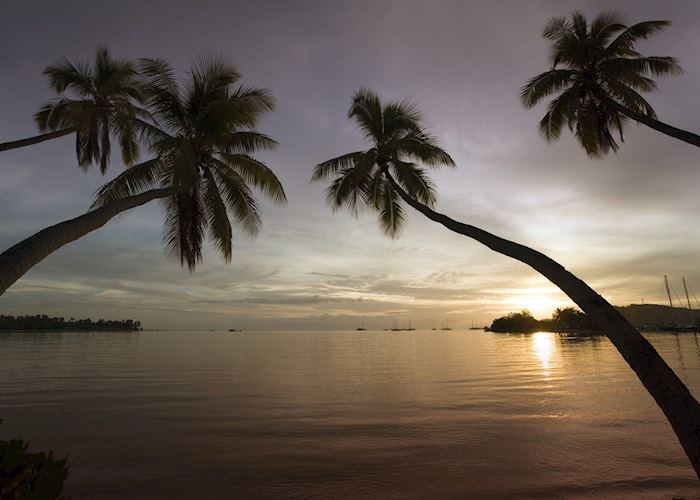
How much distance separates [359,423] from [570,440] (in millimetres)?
6671

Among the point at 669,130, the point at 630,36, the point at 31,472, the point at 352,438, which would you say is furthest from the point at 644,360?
the point at 630,36

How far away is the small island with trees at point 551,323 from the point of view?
128625 mm

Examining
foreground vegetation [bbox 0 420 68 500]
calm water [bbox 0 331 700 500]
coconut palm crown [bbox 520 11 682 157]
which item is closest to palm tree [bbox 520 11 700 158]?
coconut palm crown [bbox 520 11 682 157]

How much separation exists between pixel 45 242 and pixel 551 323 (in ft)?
594

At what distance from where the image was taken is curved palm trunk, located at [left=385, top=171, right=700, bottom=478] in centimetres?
421

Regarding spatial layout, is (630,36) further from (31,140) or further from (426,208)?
(31,140)

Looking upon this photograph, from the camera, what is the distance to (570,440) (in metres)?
11.4

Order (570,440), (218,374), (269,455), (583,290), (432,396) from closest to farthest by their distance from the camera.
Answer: (583,290), (269,455), (570,440), (432,396), (218,374)

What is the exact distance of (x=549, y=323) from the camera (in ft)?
537

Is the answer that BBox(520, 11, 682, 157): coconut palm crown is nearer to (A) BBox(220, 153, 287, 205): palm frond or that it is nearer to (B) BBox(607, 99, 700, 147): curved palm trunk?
(B) BBox(607, 99, 700, 147): curved palm trunk

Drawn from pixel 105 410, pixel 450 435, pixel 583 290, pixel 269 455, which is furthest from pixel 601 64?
pixel 105 410

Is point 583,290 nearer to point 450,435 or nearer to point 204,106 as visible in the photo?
point 450,435

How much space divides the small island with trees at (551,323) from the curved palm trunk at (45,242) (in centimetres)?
12824

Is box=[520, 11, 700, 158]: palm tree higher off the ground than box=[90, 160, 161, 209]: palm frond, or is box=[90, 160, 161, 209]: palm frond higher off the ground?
box=[520, 11, 700, 158]: palm tree
